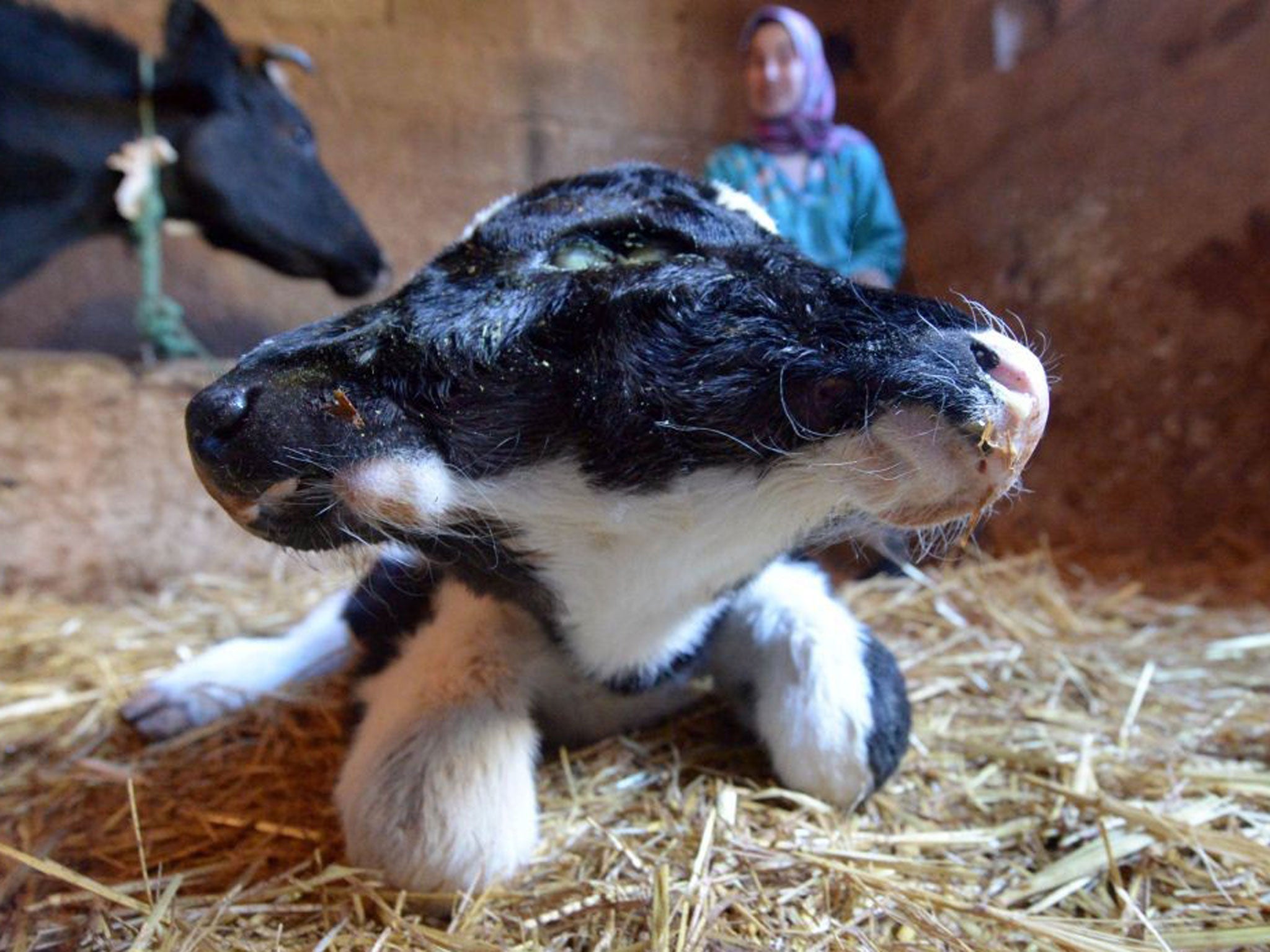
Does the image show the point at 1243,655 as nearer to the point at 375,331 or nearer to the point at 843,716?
the point at 843,716

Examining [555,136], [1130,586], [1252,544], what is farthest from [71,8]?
[1252,544]

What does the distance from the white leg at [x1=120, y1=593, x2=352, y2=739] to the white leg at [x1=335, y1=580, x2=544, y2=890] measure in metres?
0.64

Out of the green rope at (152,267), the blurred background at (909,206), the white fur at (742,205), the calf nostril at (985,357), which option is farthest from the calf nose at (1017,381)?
the green rope at (152,267)

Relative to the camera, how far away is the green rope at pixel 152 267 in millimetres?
3076

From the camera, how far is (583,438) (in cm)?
93

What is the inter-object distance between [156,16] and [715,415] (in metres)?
4.17

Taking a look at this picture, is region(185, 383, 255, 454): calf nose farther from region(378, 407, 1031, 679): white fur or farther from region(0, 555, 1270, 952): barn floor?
region(0, 555, 1270, 952): barn floor

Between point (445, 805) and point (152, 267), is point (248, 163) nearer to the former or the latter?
point (152, 267)

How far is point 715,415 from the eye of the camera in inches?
35.9

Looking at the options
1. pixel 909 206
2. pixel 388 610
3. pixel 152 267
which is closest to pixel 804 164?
pixel 909 206

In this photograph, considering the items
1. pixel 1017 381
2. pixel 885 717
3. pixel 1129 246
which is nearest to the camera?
pixel 1017 381

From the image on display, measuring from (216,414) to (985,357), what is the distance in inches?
30.1

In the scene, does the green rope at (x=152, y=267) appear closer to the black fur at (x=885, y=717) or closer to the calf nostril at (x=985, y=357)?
the black fur at (x=885, y=717)

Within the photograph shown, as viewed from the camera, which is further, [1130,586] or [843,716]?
[1130,586]
